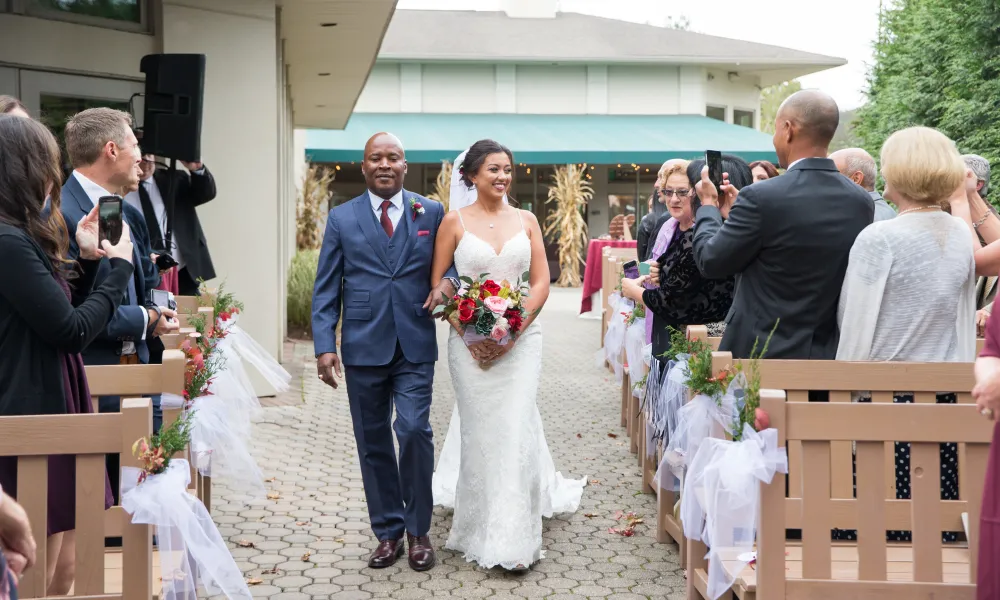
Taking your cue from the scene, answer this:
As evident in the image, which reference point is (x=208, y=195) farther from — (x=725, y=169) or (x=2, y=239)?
(x=2, y=239)

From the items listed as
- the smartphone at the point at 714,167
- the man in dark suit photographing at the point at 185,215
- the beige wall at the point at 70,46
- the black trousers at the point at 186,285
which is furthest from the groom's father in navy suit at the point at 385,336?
the beige wall at the point at 70,46

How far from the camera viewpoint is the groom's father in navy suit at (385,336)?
537 centimetres

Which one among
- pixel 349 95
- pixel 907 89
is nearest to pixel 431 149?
pixel 349 95

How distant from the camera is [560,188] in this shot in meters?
29.0

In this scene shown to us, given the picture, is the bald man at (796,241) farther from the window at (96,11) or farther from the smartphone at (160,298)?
the window at (96,11)

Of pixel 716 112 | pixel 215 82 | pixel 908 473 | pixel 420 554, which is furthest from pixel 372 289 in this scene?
pixel 716 112

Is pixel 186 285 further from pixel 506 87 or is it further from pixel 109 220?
pixel 506 87

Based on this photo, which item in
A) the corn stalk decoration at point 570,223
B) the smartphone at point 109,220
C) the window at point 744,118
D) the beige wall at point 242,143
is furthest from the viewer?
the window at point 744,118

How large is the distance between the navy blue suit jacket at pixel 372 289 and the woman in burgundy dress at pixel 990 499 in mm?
3156

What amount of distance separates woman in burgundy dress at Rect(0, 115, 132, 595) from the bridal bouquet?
2.19 m

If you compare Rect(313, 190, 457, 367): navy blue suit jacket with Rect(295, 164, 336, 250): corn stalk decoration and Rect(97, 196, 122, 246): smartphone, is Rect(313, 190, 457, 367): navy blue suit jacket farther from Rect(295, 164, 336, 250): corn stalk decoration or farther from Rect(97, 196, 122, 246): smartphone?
Rect(295, 164, 336, 250): corn stalk decoration

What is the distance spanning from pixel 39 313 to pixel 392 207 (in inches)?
101

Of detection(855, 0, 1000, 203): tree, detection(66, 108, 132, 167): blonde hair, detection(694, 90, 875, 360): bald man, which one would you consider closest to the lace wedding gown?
detection(694, 90, 875, 360): bald man

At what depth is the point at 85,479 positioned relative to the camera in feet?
10.2
